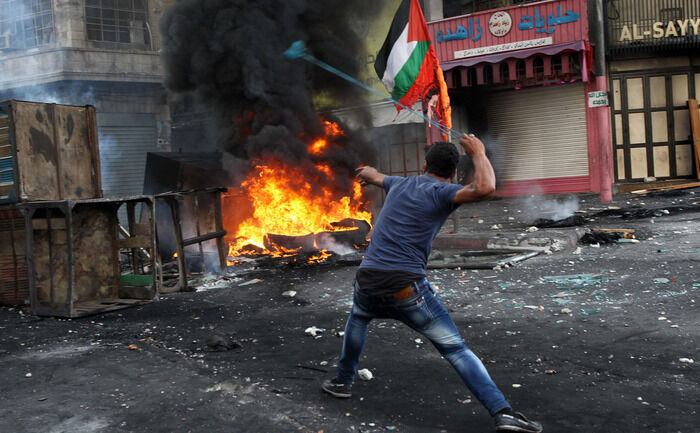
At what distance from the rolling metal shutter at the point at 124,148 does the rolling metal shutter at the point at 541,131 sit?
11.9 metres

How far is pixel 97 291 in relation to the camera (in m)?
7.52

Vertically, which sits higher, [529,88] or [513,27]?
[513,27]

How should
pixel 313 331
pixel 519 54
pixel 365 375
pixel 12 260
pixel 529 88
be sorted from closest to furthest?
pixel 365 375 → pixel 313 331 → pixel 12 260 → pixel 519 54 → pixel 529 88

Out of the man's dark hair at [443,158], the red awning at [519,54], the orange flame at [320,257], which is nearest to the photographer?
the man's dark hair at [443,158]

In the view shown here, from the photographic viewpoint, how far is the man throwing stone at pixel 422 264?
3.20 meters

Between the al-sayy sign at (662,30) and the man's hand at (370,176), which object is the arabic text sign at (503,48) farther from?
the man's hand at (370,176)

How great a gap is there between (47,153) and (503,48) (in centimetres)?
1270

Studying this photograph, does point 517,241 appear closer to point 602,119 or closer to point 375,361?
point 375,361

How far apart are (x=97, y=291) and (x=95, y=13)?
51.4 feet

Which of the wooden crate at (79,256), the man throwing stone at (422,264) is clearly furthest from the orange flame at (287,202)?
the man throwing stone at (422,264)

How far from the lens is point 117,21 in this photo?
20.4 metres

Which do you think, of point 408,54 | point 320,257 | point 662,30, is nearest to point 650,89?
point 662,30

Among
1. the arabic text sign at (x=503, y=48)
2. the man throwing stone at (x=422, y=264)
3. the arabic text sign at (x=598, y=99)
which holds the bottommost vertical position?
the man throwing stone at (x=422, y=264)

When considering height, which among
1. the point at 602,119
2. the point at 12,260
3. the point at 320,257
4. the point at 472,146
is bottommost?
the point at 320,257
